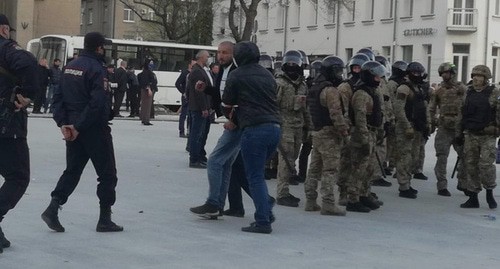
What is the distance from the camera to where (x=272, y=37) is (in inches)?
2763


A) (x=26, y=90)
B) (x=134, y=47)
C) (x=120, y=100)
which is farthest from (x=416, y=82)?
(x=134, y=47)

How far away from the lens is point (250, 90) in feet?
33.7

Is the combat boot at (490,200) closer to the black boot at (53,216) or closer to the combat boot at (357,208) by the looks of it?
the combat boot at (357,208)

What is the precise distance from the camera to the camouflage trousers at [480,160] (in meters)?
13.2

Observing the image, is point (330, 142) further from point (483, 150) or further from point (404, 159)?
point (404, 159)

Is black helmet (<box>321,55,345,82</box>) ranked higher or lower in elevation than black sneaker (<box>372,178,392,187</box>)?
higher

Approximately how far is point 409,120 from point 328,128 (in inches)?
121

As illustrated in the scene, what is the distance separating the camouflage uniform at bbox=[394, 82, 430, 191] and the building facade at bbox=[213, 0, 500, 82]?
37672mm

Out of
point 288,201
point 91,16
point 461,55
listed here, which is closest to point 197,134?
point 288,201

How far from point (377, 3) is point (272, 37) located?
11.9 m

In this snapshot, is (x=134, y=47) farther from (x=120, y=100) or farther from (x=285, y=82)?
(x=285, y=82)

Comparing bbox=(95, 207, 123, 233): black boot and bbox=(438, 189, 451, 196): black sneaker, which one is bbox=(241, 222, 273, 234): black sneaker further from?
bbox=(438, 189, 451, 196): black sneaker

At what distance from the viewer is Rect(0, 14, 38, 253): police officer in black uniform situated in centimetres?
869

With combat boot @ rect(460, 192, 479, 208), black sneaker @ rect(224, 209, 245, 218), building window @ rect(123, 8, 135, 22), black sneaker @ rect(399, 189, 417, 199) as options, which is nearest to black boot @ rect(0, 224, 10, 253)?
black sneaker @ rect(224, 209, 245, 218)
